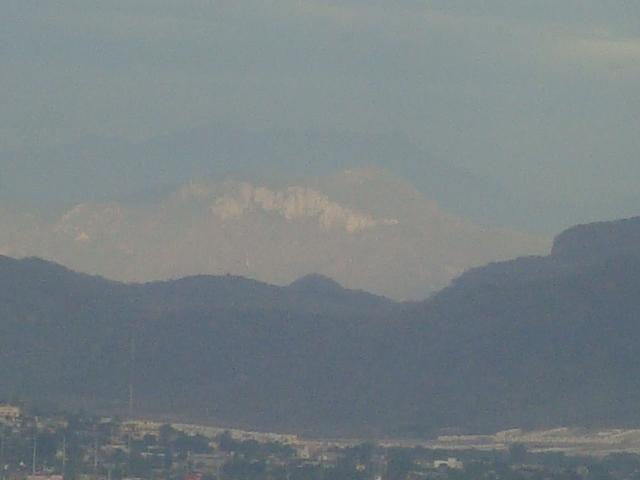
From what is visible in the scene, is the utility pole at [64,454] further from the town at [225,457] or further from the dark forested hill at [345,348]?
the dark forested hill at [345,348]

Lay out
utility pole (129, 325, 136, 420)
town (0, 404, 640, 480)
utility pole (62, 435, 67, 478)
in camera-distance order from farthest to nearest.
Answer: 1. utility pole (129, 325, 136, 420)
2. town (0, 404, 640, 480)
3. utility pole (62, 435, 67, 478)

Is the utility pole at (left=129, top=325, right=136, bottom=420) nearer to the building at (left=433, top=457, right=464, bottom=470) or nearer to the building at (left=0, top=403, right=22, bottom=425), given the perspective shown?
Answer: the building at (left=0, top=403, right=22, bottom=425)

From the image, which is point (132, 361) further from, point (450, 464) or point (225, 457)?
point (450, 464)

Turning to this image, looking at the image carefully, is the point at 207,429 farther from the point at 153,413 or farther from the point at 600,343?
the point at 600,343

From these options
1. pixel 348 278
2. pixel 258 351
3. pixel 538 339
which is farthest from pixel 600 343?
pixel 348 278

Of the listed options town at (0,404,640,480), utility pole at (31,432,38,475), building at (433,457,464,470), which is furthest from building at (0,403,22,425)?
building at (433,457,464,470)

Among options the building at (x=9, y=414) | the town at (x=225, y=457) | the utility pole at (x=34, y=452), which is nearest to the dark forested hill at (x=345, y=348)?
the town at (x=225, y=457)
